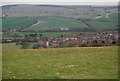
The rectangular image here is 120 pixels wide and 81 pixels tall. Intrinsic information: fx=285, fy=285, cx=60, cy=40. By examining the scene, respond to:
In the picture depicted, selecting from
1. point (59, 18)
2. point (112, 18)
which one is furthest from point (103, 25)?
point (59, 18)

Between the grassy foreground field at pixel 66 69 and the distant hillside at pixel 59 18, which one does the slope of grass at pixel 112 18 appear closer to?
the distant hillside at pixel 59 18

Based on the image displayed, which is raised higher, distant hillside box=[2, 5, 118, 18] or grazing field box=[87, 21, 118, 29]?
distant hillside box=[2, 5, 118, 18]

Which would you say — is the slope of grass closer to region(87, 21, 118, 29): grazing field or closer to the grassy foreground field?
region(87, 21, 118, 29): grazing field

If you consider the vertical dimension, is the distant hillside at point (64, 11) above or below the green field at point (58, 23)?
above

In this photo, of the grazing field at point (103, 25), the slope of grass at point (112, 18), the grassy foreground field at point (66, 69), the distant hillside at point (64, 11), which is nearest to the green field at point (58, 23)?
the distant hillside at point (64, 11)

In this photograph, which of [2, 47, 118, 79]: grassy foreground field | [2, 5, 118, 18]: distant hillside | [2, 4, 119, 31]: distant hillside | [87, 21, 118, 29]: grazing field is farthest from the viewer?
[2, 5, 118, 18]: distant hillside

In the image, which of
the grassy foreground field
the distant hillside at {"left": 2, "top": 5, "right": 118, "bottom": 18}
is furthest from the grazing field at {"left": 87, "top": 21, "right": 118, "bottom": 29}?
the grassy foreground field

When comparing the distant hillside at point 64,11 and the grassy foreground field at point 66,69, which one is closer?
the grassy foreground field at point 66,69

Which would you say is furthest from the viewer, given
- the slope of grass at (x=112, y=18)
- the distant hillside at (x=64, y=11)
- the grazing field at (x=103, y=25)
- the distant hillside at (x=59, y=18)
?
the slope of grass at (x=112, y=18)

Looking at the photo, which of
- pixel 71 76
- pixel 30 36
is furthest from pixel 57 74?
pixel 30 36

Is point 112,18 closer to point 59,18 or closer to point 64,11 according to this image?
point 64,11

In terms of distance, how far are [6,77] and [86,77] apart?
3860 millimetres

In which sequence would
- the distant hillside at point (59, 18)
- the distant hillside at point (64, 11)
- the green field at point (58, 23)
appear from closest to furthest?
1. the distant hillside at point (59, 18)
2. the green field at point (58, 23)
3. the distant hillside at point (64, 11)

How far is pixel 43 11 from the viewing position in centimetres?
5484
